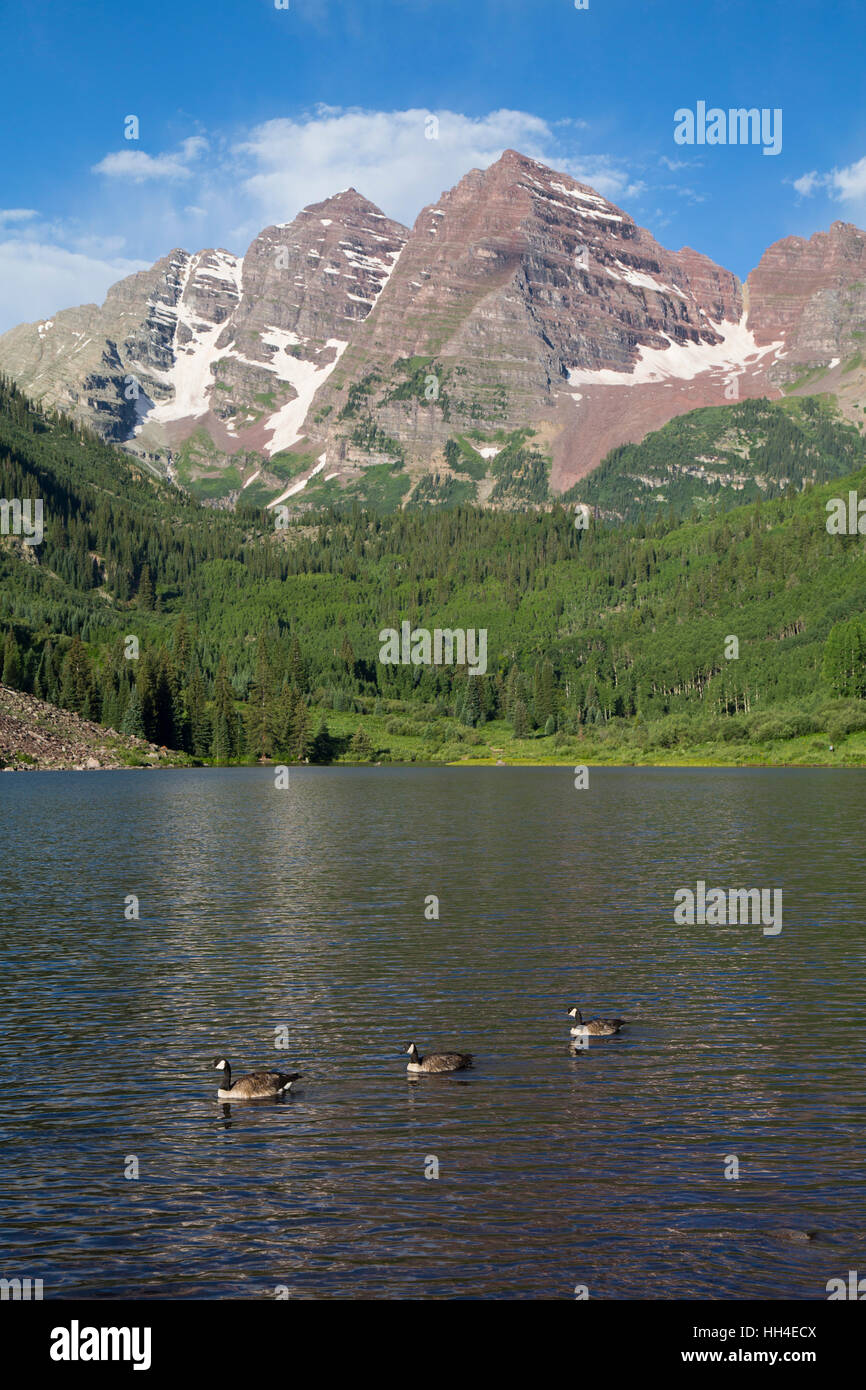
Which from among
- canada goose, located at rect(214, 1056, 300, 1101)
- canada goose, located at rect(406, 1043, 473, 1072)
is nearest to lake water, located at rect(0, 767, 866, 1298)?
canada goose, located at rect(406, 1043, 473, 1072)

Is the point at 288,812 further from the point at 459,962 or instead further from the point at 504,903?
the point at 459,962

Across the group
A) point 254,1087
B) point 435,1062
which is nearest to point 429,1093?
point 435,1062

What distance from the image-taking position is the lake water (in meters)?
23.0

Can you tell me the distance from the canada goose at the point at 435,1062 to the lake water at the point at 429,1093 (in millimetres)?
421

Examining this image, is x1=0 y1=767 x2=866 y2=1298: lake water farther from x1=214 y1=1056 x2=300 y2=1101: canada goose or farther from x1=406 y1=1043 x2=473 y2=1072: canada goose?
x1=214 y1=1056 x2=300 y2=1101: canada goose

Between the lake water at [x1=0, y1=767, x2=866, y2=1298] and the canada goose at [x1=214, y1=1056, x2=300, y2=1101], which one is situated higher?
the canada goose at [x1=214, y1=1056, x2=300, y2=1101]

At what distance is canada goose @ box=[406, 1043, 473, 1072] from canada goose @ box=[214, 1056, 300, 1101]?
162 inches

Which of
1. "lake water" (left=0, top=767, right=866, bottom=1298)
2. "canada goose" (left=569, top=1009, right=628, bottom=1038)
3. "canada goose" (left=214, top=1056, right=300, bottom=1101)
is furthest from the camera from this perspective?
"canada goose" (left=569, top=1009, right=628, bottom=1038)

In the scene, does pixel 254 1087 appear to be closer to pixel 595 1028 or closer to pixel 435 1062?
pixel 435 1062

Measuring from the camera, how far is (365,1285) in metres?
21.6

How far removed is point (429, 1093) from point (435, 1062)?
155cm

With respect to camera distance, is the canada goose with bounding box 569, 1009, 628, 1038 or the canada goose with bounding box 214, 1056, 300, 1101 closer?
the canada goose with bounding box 214, 1056, 300, 1101
